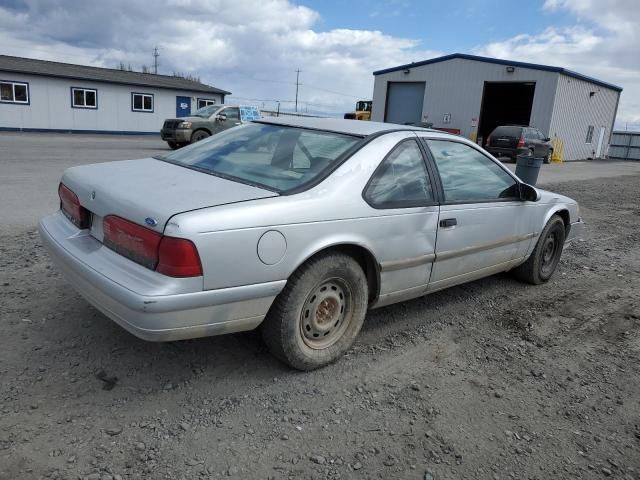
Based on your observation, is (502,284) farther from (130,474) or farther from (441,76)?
(441,76)

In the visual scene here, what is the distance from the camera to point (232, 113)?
1958 cm

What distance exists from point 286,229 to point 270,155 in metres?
0.95

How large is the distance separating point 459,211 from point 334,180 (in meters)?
1.20

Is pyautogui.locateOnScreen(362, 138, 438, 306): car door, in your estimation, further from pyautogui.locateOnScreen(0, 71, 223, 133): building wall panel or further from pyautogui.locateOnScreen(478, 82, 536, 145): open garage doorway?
pyautogui.locateOnScreen(478, 82, 536, 145): open garage doorway

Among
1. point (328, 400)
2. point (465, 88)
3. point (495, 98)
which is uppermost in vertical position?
point (465, 88)

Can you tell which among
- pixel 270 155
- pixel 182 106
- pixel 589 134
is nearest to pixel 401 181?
pixel 270 155

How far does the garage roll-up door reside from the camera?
101 ft

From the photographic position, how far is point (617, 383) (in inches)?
137

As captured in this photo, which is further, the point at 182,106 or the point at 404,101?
the point at 404,101

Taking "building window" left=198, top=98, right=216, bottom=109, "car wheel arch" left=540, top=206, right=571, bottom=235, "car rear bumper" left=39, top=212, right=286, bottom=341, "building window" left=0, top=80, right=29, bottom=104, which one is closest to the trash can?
"car wheel arch" left=540, top=206, right=571, bottom=235

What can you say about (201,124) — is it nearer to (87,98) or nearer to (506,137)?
(87,98)

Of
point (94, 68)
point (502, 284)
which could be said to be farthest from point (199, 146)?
point (94, 68)

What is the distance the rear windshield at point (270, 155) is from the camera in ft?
10.8

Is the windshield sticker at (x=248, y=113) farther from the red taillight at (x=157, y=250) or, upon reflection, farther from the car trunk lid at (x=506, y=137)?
the red taillight at (x=157, y=250)
